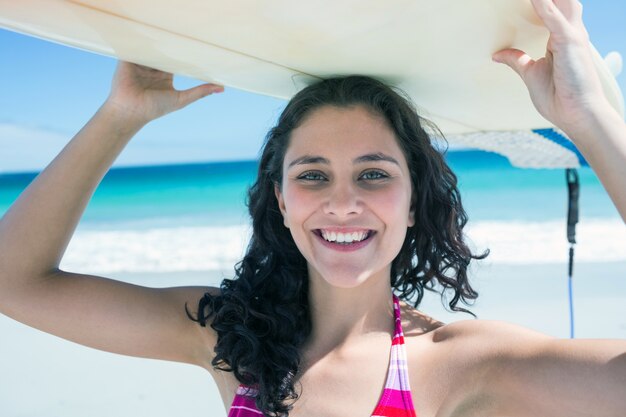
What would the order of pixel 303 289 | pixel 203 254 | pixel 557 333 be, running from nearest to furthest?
pixel 303 289, pixel 557 333, pixel 203 254

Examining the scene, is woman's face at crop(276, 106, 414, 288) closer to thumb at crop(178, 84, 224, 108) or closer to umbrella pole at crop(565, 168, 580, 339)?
thumb at crop(178, 84, 224, 108)

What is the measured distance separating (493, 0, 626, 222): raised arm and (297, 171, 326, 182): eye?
2.26ft

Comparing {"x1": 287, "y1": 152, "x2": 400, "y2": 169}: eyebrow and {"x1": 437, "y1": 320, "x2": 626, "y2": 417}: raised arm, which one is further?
{"x1": 287, "y1": 152, "x2": 400, "y2": 169}: eyebrow

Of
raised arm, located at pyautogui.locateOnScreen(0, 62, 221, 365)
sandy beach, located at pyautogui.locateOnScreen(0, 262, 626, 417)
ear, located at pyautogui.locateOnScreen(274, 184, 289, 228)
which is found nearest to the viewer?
raised arm, located at pyautogui.locateOnScreen(0, 62, 221, 365)

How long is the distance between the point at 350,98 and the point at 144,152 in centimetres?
2753

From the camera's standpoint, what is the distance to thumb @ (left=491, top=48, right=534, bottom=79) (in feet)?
5.56

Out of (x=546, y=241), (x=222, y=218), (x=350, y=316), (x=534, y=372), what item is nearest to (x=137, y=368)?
(x=350, y=316)

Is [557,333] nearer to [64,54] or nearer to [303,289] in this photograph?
[303,289]

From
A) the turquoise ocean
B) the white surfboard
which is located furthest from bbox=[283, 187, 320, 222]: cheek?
the turquoise ocean

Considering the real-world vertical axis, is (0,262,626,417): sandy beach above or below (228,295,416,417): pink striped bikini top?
above

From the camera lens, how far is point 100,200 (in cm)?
2047

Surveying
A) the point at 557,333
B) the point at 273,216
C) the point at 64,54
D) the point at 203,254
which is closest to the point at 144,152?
the point at 64,54

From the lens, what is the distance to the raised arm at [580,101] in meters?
1.54

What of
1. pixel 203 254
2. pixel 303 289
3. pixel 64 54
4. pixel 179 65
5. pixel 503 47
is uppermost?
pixel 64 54
